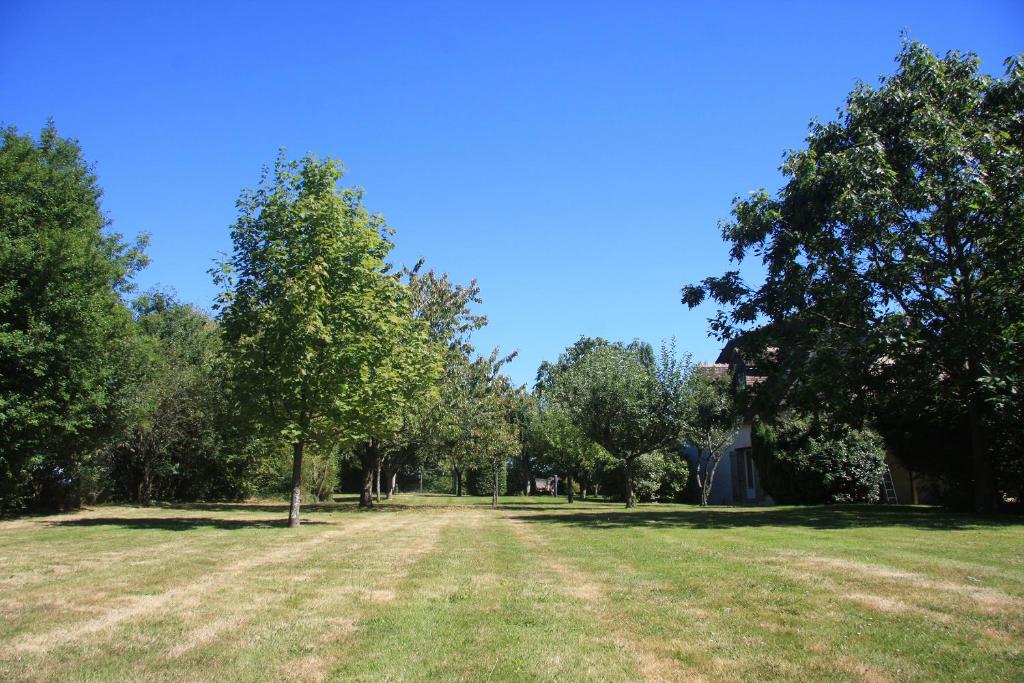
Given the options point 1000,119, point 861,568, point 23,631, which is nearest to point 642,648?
point 861,568

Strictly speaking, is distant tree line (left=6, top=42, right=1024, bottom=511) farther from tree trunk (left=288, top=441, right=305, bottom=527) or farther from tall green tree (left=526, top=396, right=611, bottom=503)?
tall green tree (left=526, top=396, right=611, bottom=503)

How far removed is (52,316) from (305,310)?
292 inches

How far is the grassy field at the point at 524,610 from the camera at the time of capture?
5.43 m

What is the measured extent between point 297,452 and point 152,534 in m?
4.64

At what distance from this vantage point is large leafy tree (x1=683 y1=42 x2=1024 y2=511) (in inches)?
651

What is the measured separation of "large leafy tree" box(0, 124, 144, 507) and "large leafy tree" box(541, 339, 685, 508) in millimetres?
16910

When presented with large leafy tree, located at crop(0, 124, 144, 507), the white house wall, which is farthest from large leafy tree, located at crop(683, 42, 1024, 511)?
large leafy tree, located at crop(0, 124, 144, 507)

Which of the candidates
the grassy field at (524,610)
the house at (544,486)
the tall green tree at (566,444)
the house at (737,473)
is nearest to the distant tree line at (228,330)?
the grassy field at (524,610)

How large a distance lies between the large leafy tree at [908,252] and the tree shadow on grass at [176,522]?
47.2 ft

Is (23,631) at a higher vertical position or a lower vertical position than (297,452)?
lower

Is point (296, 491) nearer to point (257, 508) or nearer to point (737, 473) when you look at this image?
point (257, 508)

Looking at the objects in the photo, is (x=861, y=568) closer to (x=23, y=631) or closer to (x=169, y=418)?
(x=23, y=631)

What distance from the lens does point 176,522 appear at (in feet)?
62.0

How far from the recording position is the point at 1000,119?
18344 millimetres
